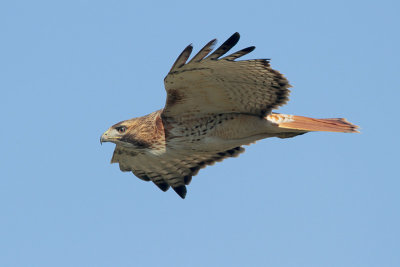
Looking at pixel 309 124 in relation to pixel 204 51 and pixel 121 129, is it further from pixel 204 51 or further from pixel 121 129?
pixel 121 129

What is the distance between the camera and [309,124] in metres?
9.67

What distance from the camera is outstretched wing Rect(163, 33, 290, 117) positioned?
8.67m

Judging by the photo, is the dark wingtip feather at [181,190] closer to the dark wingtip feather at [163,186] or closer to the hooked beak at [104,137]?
the dark wingtip feather at [163,186]

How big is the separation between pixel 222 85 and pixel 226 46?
0.93 metres

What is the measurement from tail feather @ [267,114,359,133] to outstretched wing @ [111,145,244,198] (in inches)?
52.8

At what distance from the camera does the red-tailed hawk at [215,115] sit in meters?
8.98

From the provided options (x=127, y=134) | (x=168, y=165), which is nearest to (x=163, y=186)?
(x=168, y=165)

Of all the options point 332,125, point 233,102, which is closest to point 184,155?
point 233,102

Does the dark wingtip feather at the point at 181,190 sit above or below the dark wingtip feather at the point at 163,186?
below

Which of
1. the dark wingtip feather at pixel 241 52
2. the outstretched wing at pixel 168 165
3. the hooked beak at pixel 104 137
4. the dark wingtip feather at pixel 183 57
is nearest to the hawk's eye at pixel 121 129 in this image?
the hooked beak at pixel 104 137

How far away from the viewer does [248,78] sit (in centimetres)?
912

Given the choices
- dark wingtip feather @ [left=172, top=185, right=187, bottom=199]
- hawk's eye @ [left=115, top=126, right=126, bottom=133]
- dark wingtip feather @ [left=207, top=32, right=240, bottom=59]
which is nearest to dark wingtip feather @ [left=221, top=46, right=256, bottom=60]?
dark wingtip feather @ [left=207, top=32, right=240, bottom=59]

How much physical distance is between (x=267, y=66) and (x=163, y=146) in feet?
6.49

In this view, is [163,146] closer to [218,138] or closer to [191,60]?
[218,138]
